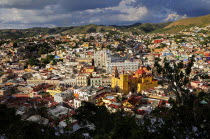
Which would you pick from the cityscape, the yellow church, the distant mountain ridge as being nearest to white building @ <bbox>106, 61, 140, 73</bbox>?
the cityscape

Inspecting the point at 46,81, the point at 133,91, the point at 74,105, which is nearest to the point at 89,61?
the point at 46,81

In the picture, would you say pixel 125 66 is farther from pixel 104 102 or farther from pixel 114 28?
pixel 114 28

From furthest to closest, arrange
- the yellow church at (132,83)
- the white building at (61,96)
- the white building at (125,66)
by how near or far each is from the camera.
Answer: the white building at (125,66) < the yellow church at (132,83) < the white building at (61,96)

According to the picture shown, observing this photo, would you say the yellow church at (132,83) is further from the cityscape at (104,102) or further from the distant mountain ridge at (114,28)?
the distant mountain ridge at (114,28)

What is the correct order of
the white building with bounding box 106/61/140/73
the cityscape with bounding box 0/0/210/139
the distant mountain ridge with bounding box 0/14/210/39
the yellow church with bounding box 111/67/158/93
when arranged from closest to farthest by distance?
1. the cityscape with bounding box 0/0/210/139
2. the yellow church with bounding box 111/67/158/93
3. the white building with bounding box 106/61/140/73
4. the distant mountain ridge with bounding box 0/14/210/39

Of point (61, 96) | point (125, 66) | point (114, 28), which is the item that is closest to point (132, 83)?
point (61, 96)

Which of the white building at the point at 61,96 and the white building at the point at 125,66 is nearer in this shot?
the white building at the point at 61,96

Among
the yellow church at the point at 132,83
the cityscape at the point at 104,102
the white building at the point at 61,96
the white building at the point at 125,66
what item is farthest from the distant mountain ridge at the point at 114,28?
the yellow church at the point at 132,83

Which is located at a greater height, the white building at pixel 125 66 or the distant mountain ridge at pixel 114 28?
the distant mountain ridge at pixel 114 28

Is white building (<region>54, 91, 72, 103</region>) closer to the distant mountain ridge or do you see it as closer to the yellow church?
the yellow church
